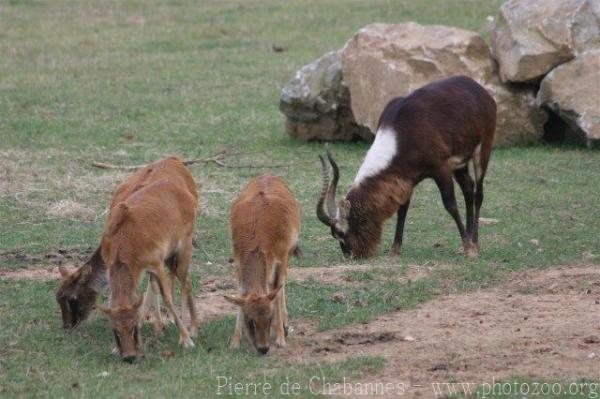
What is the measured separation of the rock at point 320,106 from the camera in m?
16.7

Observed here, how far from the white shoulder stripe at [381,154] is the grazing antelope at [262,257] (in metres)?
2.34

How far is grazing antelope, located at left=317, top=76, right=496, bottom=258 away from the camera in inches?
439

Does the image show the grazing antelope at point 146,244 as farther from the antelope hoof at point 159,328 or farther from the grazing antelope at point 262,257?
the grazing antelope at point 262,257

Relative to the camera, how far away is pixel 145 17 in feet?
84.4

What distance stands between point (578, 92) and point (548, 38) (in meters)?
0.92

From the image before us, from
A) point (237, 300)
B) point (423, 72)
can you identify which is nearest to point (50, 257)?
point (237, 300)

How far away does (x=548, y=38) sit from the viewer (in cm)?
1575

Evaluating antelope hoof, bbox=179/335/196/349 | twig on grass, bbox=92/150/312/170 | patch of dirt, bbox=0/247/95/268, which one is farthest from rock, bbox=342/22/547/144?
antelope hoof, bbox=179/335/196/349

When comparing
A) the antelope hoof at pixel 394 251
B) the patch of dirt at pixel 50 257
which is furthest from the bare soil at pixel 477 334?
the patch of dirt at pixel 50 257

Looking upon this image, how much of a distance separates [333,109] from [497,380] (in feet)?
31.4

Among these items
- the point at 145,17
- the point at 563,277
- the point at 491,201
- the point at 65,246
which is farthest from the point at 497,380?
the point at 145,17

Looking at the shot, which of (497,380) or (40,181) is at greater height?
(497,380)

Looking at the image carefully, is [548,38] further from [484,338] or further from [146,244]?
[146,244]

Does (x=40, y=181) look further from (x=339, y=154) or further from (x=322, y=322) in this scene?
(x=322, y=322)
